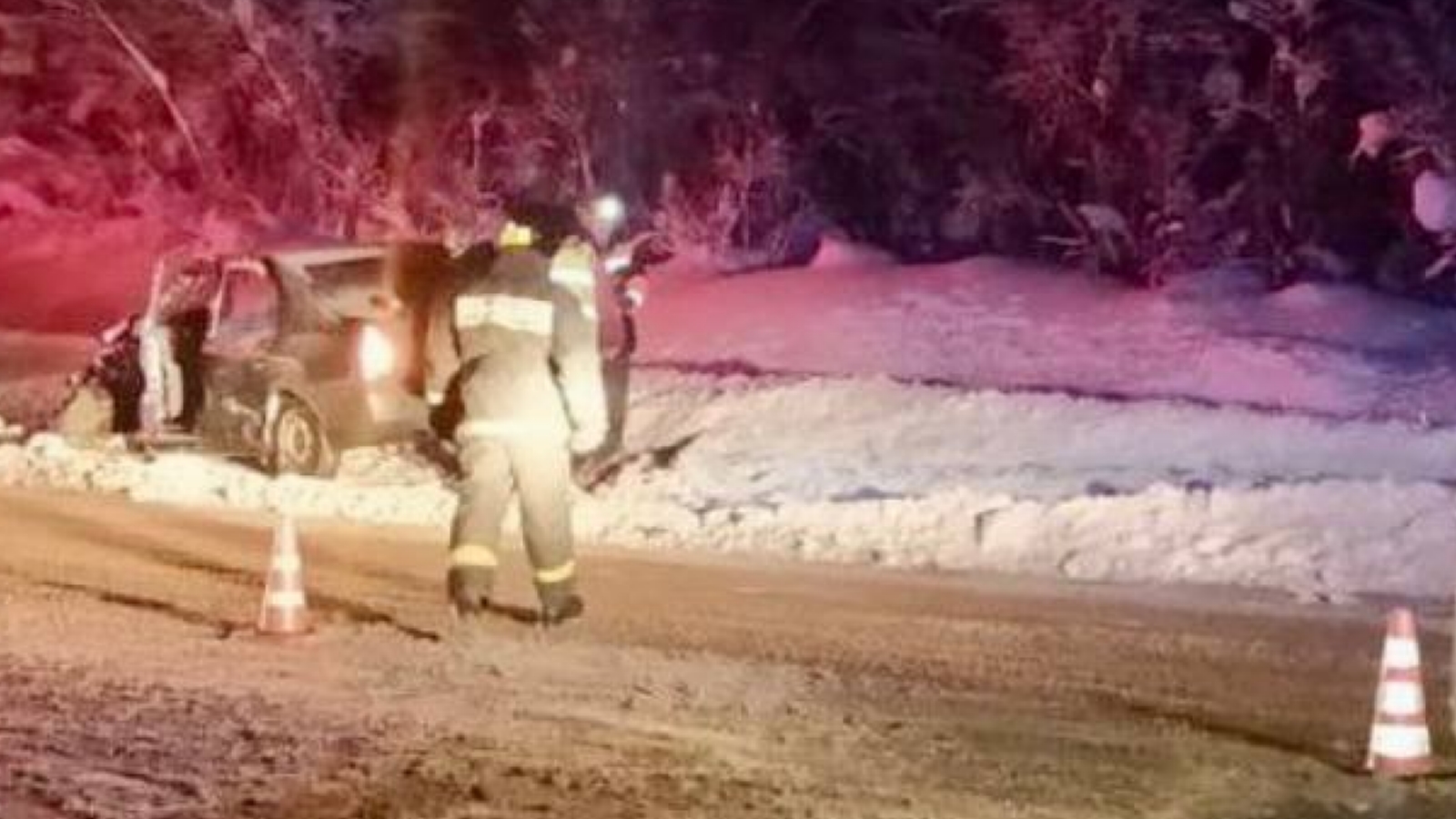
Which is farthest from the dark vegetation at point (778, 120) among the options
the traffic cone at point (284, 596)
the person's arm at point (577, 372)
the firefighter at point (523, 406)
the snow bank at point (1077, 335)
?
the traffic cone at point (284, 596)

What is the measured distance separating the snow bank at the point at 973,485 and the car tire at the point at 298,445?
0.12m

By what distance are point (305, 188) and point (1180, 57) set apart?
36.4 ft

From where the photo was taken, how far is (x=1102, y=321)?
2380cm

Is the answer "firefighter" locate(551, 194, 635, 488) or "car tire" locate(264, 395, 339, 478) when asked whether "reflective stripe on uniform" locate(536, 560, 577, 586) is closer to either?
"firefighter" locate(551, 194, 635, 488)

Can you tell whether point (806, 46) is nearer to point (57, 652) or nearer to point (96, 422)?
point (96, 422)

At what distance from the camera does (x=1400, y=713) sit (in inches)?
380

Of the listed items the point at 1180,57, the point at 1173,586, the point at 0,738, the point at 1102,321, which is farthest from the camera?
the point at 1180,57

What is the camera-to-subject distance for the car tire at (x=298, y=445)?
1880 cm

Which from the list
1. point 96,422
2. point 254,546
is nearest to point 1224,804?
point 254,546

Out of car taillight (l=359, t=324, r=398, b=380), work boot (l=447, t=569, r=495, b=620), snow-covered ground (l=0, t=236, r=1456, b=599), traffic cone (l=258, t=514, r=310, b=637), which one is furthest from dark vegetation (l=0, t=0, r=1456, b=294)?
traffic cone (l=258, t=514, r=310, b=637)

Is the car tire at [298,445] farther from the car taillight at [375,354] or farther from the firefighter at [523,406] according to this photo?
the firefighter at [523,406]

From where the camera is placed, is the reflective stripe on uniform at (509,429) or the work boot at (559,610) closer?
the reflective stripe on uniform at (509,429)

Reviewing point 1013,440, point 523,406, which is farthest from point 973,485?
point 523,406

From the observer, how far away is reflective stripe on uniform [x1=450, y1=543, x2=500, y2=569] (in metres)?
13.1
